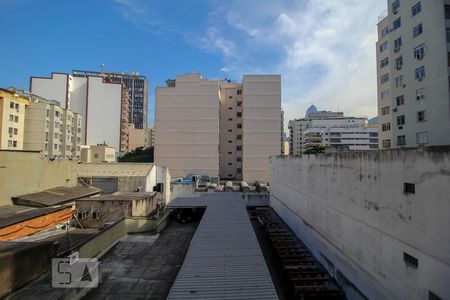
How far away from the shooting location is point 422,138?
63.8 feet

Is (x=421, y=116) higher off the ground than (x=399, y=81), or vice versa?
(x=399, y=81)

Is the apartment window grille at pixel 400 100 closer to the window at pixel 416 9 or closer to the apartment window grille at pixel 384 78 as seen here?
the window at pixel 416 9

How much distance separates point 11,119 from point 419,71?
177 feet

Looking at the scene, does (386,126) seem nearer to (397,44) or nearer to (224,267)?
(397,44)

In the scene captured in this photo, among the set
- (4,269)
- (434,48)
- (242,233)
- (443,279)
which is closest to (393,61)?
(434,48)

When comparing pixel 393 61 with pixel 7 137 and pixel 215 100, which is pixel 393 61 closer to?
pixel 215 100

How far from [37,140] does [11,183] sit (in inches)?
1317

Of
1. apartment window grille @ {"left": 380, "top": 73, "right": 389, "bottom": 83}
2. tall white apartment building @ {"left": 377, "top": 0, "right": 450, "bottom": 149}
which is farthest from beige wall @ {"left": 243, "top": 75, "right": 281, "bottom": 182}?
tall white apartment building @ {"left": 377, "top": 0, "right": 450, "bottom": 149}

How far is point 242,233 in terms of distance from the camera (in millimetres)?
14031

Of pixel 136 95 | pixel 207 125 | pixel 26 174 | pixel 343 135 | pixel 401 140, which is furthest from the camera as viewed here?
pixel 136 95

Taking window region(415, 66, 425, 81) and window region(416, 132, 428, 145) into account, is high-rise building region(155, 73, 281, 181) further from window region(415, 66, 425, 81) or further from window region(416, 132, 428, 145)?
window region(415, 66, 425, 81)

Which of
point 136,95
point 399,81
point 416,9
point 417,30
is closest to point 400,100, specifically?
point 399,81

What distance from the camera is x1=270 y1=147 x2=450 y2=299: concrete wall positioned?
6.30 meters

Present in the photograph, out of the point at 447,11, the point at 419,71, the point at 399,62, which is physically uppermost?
the point at 447,11
